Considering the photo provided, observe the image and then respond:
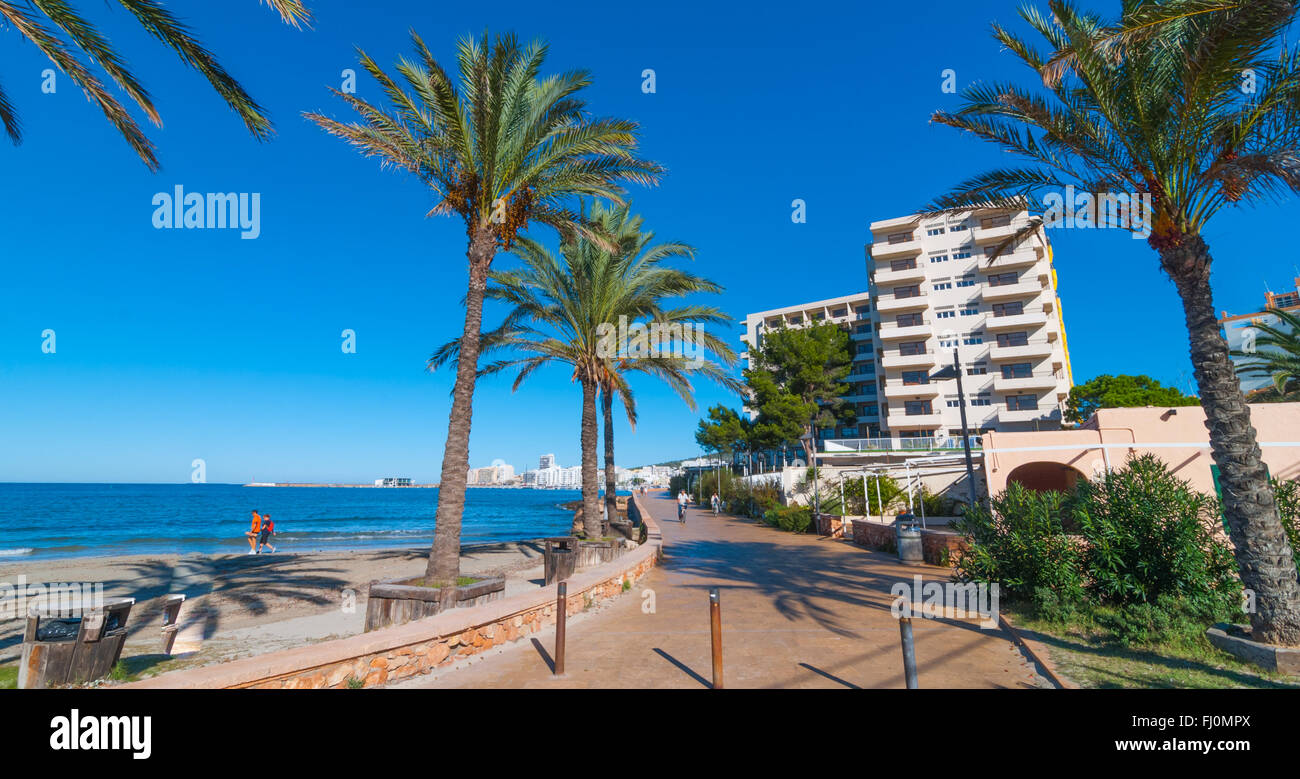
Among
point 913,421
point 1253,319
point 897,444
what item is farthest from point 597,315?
point 1253,319

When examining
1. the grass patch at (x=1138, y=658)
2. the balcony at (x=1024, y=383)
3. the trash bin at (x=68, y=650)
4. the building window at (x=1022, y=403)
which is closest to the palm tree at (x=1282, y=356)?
the balcony at (x=1024, y=383)

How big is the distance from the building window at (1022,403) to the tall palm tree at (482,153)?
4224 cm

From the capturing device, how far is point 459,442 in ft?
26.9

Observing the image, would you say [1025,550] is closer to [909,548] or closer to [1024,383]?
[909,548]

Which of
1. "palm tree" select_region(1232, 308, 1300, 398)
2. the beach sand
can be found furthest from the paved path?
"palm tree" select_region(1232, 308, 1300, 398)

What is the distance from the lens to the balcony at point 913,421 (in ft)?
141

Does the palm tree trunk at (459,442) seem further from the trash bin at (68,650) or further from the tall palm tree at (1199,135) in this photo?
the tall palm tree at (1199,135)

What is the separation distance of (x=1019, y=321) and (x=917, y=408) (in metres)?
9.81

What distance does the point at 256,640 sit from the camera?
804 cm

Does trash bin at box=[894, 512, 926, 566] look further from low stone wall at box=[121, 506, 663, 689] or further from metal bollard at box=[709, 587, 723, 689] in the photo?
metal bollard at box=[709, 587, 723, 689]
